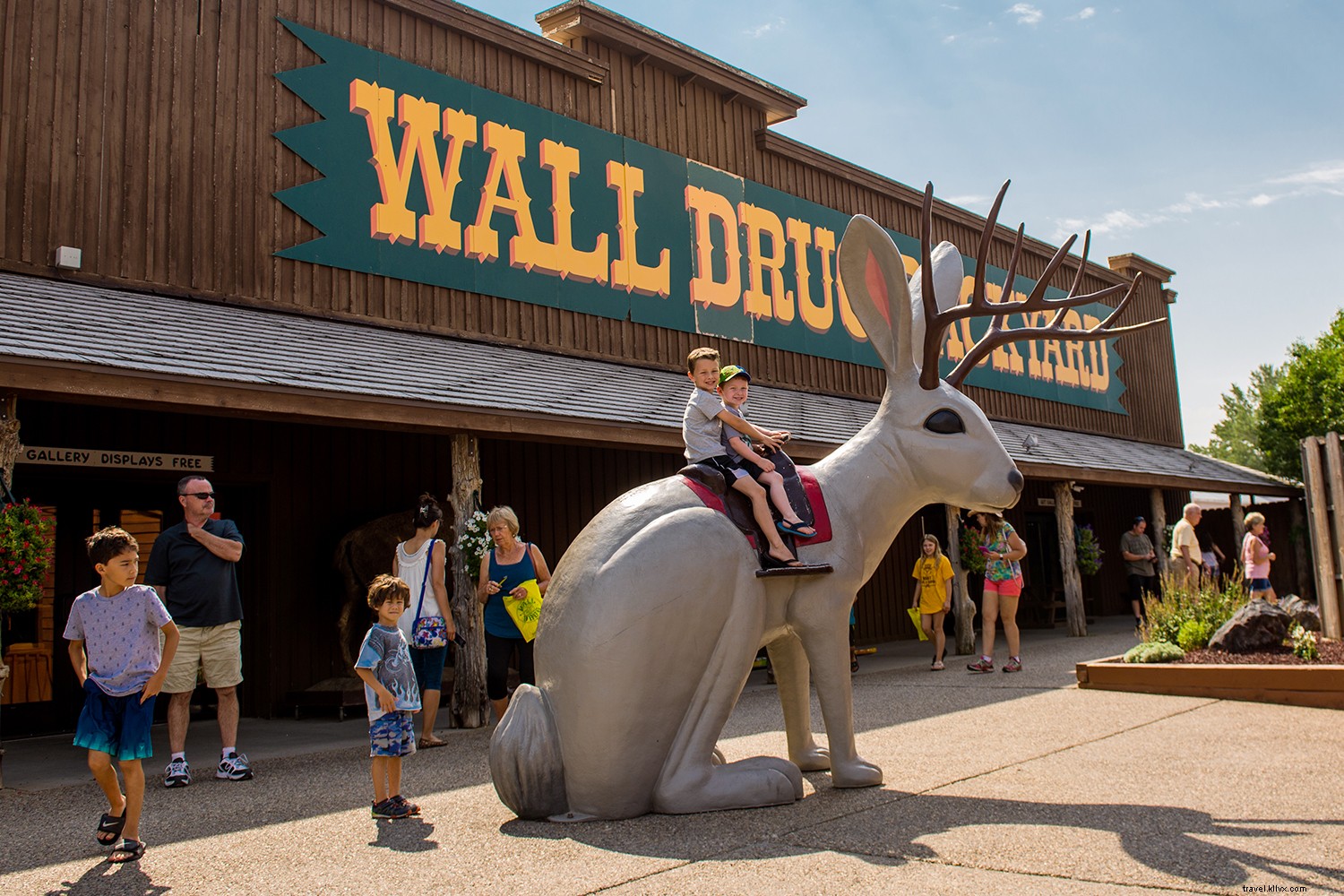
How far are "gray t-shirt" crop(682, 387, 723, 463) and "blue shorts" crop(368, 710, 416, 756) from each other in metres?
1.78

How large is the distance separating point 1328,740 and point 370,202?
9003 millimetres

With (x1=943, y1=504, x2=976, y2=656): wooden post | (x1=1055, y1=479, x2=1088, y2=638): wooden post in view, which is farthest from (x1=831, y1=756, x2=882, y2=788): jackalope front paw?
(x1=1055, y1=479, x2=1088, y2=638): wooden post

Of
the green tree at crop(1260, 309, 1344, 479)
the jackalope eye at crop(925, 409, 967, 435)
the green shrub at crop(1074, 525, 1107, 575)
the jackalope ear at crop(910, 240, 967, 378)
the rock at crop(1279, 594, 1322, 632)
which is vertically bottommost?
the rock at crop(1279, 594, 1322, 632)

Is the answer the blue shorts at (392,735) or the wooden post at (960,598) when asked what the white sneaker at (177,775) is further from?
the wooden post at (960,598)

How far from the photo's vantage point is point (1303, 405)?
23391 mm

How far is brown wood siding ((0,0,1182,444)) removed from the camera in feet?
27.4

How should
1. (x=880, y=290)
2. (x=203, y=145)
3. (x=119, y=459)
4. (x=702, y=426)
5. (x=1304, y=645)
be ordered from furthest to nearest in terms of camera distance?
(x=203, y=145)
(x=119, y=459)
(x=1304, y=645)
(x=880, y=290)
(x=702, y=426)

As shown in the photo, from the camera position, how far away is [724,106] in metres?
14.3

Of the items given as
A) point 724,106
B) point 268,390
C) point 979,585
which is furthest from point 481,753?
point 979,585

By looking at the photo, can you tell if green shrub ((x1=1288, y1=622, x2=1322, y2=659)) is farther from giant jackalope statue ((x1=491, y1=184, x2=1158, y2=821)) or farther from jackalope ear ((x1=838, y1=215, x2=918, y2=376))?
jackalope ear ((x1=838, y1=215, x2=918, y2=376))

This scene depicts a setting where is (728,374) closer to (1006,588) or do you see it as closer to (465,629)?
(465,629)

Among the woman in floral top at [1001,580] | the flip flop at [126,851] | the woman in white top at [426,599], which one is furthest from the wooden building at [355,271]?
the flip flop at [126,851]

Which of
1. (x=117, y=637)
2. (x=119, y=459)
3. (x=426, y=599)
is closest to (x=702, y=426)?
(x=117, y=637)

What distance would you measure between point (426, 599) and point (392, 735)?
2.50 m
